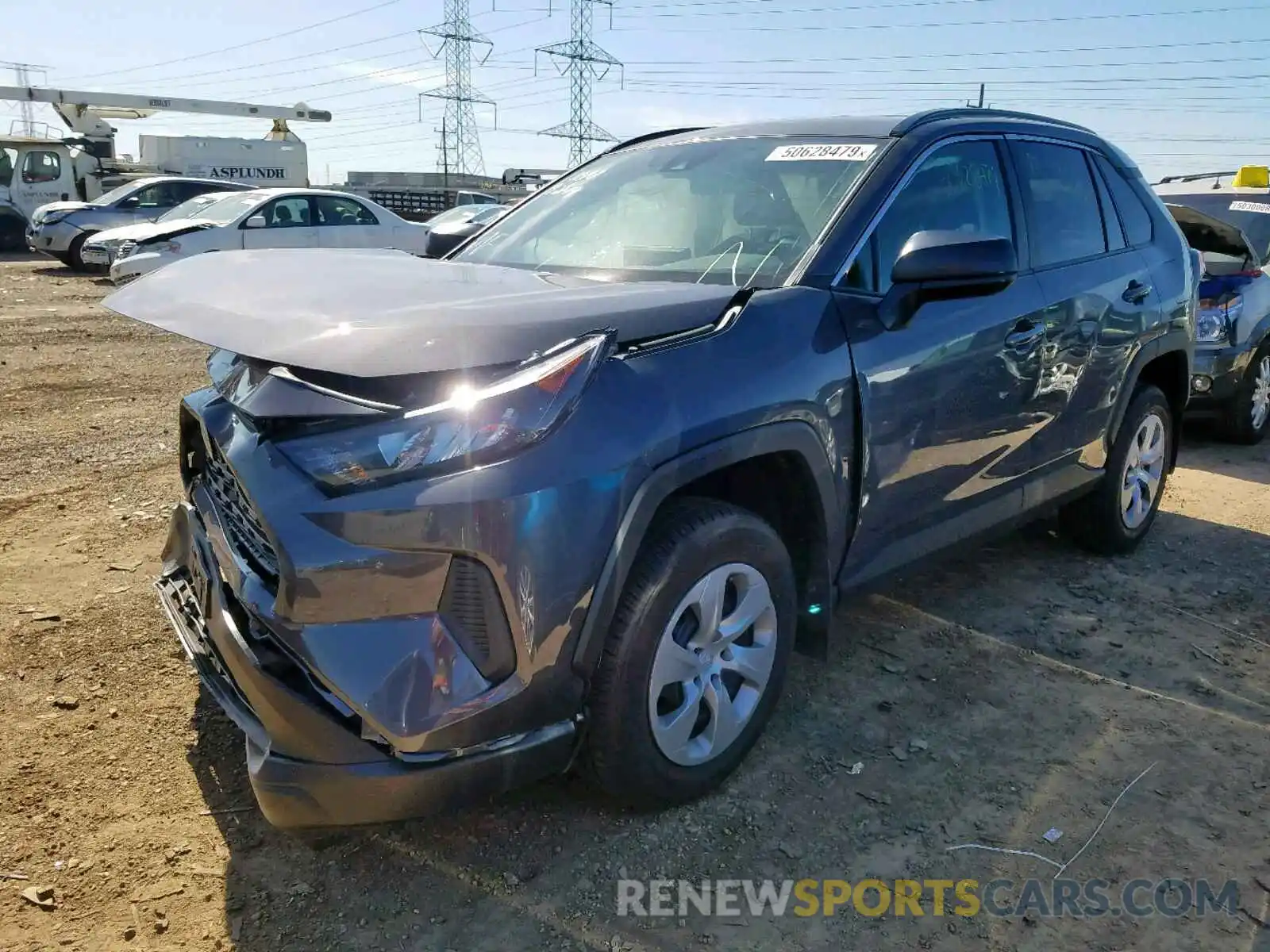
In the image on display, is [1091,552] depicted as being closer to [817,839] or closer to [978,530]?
[978,530]

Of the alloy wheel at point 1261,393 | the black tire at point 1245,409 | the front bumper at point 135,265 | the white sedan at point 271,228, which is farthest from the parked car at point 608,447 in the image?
the white sedan at point 271,228

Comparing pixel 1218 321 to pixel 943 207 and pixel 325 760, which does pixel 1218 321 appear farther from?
pixel 325 760

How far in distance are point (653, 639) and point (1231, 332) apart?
5954mm

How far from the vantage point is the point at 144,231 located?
14.2 metres

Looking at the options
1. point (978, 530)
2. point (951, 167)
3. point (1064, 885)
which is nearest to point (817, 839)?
point (1064, 885)

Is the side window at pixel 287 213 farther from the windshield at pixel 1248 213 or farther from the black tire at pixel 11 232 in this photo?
the windshield at pixel 1248 213

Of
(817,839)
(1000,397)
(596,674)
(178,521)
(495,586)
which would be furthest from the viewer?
(1000,397)

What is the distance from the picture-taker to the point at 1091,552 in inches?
183

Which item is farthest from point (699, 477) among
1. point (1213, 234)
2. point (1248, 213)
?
point (1248, 213)

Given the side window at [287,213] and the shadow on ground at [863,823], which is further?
the side window at [287,213]

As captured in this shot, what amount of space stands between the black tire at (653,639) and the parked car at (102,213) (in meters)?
16.7

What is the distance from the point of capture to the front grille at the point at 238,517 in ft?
7.11

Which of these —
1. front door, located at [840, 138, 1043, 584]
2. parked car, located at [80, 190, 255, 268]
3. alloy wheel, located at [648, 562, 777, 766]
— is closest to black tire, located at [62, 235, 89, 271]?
parked car, located at [80, 190, 255, 268]

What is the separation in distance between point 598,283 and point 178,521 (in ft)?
4.41
